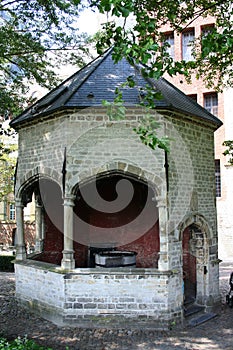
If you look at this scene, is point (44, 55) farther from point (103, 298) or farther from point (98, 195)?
point (103, 298)

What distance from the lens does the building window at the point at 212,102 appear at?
20.5 meters

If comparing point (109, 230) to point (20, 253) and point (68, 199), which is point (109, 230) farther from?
point (68, 199)

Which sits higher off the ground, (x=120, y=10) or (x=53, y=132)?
(x=120, y=10)

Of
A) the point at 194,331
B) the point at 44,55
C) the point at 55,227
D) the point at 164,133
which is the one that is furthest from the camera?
the point at 55,227

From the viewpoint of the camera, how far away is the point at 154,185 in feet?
28.8

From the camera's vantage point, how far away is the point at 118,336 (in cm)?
793

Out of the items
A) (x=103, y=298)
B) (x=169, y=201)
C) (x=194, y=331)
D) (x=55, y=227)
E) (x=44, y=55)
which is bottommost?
(x=194, y=331)

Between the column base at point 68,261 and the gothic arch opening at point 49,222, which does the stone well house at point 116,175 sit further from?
the gothic arch opening at point 49,222

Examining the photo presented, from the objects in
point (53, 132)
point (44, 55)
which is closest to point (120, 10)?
point (53, 132)

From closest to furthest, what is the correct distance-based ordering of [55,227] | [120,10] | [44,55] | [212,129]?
[120,10] < [212,129] < [44,55] < [55,227]

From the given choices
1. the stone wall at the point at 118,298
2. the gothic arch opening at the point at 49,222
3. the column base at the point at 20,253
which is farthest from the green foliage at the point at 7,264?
the stone wall at the point at 118,298

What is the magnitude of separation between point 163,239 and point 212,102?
13879 mm

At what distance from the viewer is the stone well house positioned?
334 inches

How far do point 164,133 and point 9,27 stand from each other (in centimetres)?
604
